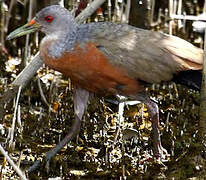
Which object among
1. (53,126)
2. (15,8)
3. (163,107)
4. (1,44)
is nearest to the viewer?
(53,126)

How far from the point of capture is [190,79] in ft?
15.0

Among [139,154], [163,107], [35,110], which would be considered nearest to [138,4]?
[163,107]

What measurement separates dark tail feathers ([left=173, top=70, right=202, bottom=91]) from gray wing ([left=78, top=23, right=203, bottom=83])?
0.25ft

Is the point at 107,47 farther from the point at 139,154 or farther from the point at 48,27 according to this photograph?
the point at 139,154

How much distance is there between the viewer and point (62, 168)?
455 cm

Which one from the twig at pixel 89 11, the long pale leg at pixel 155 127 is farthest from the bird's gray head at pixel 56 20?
the long pale leg at pixel 155 127

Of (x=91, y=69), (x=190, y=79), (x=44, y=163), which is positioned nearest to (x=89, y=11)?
(x=91, y=69)

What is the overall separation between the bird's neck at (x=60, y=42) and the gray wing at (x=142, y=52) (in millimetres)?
139

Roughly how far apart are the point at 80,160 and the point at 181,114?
1.33 metres

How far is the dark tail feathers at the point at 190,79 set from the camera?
4539mm

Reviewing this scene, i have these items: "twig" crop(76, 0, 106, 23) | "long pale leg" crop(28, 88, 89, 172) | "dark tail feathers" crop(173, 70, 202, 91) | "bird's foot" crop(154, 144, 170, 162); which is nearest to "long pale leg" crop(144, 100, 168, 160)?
"bird's foot" crop(154, 144, 170, 162)

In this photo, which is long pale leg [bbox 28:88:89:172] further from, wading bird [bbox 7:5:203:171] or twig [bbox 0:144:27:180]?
twig [bbox 0:144:27:180]

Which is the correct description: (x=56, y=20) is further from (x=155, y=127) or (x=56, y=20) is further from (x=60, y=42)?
(x=155, y=127)

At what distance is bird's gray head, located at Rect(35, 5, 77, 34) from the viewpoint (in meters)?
4.46
